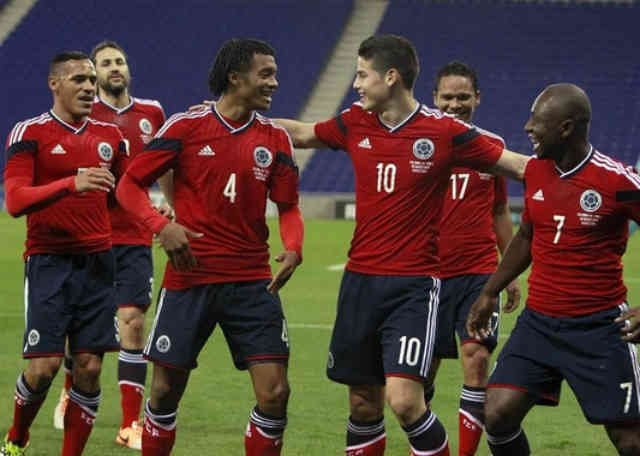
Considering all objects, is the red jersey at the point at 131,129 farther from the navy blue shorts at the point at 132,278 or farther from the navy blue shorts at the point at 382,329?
→ the navy blue shorts at the point at 382,329

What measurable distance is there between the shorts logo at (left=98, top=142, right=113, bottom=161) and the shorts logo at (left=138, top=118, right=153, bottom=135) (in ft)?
4.44

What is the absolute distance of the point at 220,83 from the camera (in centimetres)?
594

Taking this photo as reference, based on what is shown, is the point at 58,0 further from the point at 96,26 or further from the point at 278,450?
the point at 278,450

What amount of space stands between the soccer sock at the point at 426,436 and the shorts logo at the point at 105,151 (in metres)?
2.24

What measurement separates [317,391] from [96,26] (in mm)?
25580

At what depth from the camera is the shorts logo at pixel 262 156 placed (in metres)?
5.83

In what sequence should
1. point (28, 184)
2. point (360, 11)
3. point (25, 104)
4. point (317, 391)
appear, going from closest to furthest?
point (28, 184) < point (317, 391) < point (25, 104) < point (360, 11)

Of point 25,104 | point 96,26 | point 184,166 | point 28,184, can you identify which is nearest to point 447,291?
point 184,166

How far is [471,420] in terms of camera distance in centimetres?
671

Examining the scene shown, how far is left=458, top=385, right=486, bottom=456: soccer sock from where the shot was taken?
6.66m

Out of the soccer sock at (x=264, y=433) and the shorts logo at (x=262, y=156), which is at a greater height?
the shorts logo at (x=262, y=156)

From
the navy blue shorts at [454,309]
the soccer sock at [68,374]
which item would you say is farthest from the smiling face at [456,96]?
the soccer sock at [68,374]

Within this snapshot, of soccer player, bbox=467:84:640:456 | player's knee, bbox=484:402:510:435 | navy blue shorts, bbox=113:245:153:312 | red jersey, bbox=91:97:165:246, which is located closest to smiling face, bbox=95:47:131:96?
red jersey, bbox=91:97:165:246

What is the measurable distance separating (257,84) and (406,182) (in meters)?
0.82
